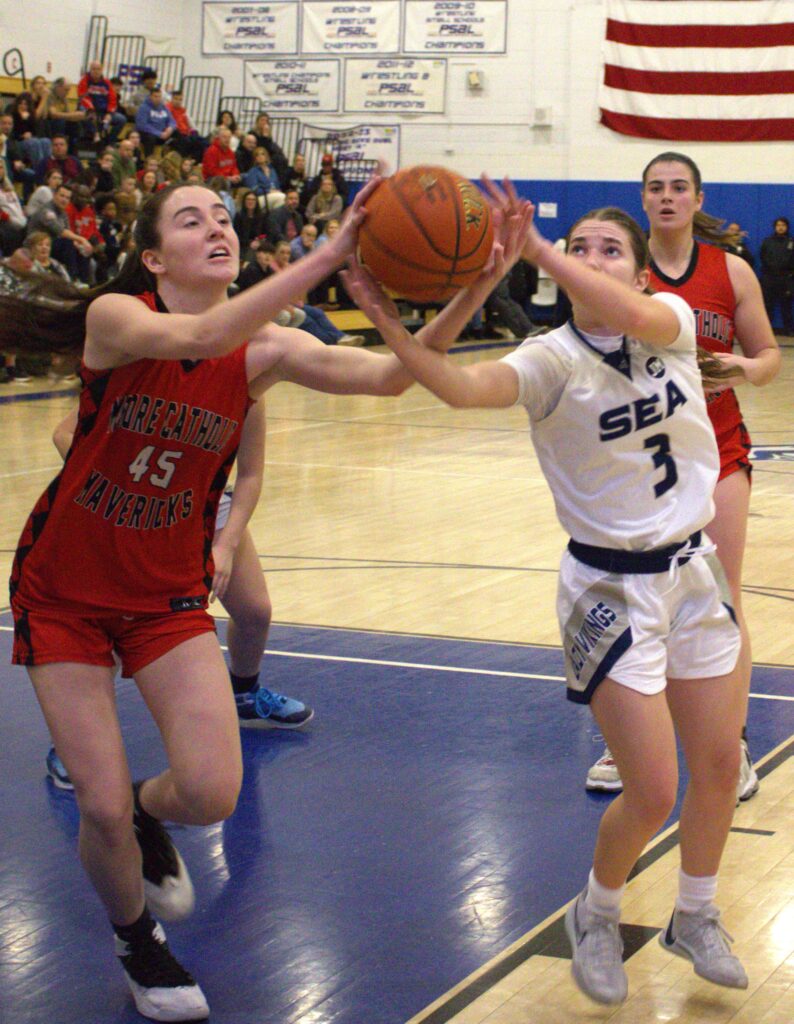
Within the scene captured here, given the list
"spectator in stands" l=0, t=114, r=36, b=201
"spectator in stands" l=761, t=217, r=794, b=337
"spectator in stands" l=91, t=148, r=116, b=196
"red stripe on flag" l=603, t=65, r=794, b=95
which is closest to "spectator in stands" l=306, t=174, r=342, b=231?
"spectator in stands" l=91, t=148, r=116, b=196

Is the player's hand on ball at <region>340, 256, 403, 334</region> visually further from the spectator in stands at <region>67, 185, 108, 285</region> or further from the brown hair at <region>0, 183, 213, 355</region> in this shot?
the spectator in stands at <region>67, 185, 108, 285</region>

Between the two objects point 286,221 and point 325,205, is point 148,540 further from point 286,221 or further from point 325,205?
point 325,205

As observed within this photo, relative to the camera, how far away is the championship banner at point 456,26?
74.2 ft

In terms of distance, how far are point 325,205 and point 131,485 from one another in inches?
698

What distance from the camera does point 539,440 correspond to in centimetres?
310

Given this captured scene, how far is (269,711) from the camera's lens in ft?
16.4

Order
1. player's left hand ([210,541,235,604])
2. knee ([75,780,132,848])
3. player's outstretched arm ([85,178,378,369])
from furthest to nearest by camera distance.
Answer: player's left hand ([210,541,235,604]), knee ([75,780,132,848]), player's outstretched arm ([85,178,378,369])

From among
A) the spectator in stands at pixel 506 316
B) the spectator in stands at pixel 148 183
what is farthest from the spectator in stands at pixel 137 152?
the spectator in stands at pixel 506 316

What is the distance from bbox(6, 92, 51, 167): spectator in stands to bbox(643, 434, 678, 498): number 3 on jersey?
1592 centimetres

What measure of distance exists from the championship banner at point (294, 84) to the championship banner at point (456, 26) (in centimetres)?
136

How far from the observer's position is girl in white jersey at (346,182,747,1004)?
2.96 m

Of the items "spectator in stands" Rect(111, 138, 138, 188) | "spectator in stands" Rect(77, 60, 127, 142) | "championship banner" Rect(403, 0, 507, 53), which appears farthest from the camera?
"championship banner" Rect(403, 0, 507, 53)

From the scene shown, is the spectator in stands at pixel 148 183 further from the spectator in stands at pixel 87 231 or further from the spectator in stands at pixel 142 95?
the spectator in stands at pixel 142 95

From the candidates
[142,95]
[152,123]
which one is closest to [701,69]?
[152,123]
